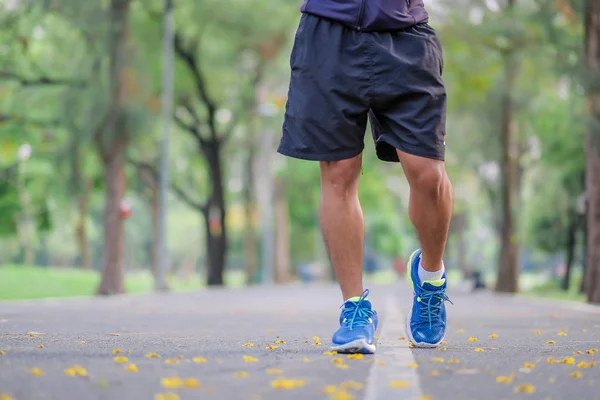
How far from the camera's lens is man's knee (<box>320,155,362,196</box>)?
→ 494 centimetres

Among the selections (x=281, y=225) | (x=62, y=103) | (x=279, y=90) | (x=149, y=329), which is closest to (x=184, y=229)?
(x=281, y=225)

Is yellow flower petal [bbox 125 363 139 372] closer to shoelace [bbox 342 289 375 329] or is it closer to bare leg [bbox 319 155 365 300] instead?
shoelace [bbox 342 289 375 329]

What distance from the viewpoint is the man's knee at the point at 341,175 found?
194 inches

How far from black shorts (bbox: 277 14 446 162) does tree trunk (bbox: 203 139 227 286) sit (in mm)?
28831

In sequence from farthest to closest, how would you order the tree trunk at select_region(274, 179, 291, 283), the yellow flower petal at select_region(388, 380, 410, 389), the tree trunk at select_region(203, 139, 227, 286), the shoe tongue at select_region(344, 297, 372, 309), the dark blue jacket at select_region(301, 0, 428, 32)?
the tree trunk at select_region(274, 179, 291, 283), the tree trunk at select_region(203, 139, 227, 286), the dark blue jacket at select_region(301, 0, 428, 32), the shoe tongue at select_region(344, 297, 372, 309), the yellow flower petal at select_region(388, 380, 410, 389)

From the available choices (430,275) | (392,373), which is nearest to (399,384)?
(392,373)

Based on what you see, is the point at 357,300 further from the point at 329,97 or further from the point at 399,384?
the point at 399,384

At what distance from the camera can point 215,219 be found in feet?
112

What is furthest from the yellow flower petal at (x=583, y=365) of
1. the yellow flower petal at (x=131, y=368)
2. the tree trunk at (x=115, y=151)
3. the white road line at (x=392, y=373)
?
the tree trunk at (x=115, y=151)

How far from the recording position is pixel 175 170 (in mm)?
39375

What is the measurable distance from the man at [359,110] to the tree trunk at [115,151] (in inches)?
656

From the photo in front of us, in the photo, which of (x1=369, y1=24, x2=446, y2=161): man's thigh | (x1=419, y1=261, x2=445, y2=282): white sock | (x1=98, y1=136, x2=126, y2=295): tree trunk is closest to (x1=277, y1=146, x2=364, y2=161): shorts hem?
(x1=369, y1=24, x2=446, y2=161): man's thigh

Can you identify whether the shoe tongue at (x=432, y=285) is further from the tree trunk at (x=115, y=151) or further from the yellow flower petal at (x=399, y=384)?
the tree trunk at (x=115, y=151)

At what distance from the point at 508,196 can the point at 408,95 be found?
967 inches
